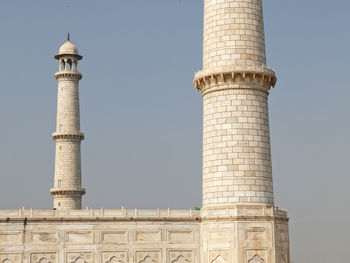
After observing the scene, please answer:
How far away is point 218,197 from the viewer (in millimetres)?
24812

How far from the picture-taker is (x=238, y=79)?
997 inches

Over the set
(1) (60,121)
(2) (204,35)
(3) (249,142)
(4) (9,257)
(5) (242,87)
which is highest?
(1) (60,121)

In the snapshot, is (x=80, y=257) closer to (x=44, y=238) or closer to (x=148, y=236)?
(x=44, y=238)

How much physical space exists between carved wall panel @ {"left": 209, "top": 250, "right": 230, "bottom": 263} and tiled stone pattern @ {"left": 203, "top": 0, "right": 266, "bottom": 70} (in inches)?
327

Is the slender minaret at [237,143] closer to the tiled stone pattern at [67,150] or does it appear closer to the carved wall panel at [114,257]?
the carved wall panel at [114,257]

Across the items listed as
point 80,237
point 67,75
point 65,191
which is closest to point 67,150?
point 65,191

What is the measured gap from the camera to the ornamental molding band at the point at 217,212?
24469 mm

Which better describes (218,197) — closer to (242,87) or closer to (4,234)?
(242,87)

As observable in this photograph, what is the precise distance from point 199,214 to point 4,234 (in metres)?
9.08

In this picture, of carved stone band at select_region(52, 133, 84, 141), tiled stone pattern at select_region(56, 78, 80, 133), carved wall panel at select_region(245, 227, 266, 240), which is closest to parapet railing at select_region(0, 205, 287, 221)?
carved wall panel at select_region(245, 227, 266, 240)

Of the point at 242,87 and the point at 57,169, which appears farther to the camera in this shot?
the point at 57,169

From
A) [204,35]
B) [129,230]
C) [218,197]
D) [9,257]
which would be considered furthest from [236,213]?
[9,257]

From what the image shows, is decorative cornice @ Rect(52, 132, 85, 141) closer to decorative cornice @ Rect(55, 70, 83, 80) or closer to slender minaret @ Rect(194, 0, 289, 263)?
decorative cornice @ Rect(55, 70, 83, 80)

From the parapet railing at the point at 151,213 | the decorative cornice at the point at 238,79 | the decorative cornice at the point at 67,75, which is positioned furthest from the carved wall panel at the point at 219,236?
the decorative cornice at the point at 67,75
